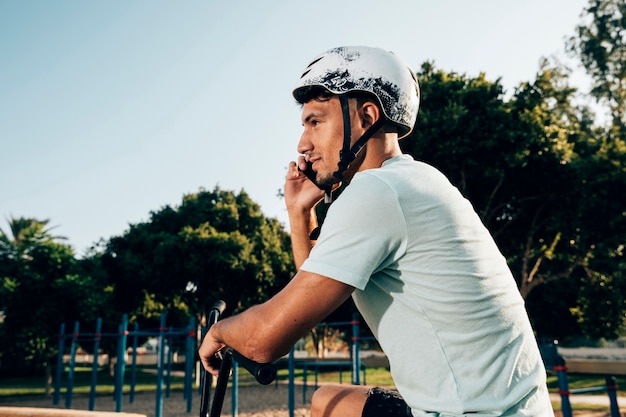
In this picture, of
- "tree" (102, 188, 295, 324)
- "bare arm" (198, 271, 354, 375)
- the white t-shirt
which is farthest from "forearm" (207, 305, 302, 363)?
"tree" (102, 188, 295, 324)

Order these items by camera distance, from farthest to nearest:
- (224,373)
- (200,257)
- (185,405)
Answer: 1. (200,257)
2. (185,405)
3. (224,373)

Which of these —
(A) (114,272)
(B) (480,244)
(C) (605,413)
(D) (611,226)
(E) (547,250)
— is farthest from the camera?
(A) (114,272)

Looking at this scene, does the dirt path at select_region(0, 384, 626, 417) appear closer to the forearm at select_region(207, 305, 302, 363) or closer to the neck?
the neck

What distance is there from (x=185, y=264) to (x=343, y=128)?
2615 cm

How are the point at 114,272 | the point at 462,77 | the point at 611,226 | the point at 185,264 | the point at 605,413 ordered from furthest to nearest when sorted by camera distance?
the point at 114,272, the point at 185,264, the point at 462,77, the point at 611,226, the point at 605,413

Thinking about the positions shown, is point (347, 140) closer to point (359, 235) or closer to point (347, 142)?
point (347, 142)

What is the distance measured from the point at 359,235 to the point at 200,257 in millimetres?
26261

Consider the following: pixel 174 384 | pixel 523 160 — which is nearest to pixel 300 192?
pixel 523 160

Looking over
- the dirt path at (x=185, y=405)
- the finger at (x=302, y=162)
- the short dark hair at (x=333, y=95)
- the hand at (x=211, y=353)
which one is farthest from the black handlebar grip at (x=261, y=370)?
the dirt path at (x=185, y=405)

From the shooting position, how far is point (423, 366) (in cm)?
132

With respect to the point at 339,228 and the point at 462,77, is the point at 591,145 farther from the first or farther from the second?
the point at 339,228

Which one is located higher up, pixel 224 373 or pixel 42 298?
pixel 42 298

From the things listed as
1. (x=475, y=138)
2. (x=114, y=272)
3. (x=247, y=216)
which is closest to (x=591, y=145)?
(x=475, y=138)

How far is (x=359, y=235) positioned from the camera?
131 centimetres
